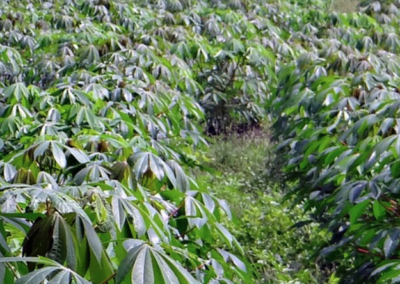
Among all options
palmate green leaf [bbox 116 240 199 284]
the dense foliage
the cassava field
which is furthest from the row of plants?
palmate green leaf [bbox 116 240 199 284]

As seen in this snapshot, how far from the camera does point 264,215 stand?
4.90 m

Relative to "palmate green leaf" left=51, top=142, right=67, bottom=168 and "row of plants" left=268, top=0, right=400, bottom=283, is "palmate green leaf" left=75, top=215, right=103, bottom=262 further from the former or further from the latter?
"row of plants" left=268, top=0, right=400, bottom=283

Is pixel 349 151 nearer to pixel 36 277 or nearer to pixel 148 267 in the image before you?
pixel 148 267

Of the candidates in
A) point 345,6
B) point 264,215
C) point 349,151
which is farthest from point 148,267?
point 345,6

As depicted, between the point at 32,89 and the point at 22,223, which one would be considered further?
the point at 32,89

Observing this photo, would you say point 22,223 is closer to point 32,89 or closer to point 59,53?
point 32,89

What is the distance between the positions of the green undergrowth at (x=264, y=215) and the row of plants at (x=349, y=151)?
31cm

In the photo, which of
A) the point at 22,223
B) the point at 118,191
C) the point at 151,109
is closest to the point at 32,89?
the point at 151,109

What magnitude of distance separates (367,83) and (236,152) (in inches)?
114

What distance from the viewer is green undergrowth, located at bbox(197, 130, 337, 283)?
415 centimetres

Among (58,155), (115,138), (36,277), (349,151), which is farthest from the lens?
(349,151)

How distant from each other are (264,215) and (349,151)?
2.39 meters

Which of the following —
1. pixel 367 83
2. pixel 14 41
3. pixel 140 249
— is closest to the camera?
pixel 140 249

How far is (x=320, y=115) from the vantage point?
3.09 metres
